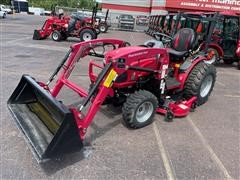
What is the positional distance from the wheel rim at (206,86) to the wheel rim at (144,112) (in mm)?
1762

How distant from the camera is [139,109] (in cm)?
404

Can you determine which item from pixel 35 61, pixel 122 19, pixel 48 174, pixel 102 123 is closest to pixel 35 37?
pixel 35 61

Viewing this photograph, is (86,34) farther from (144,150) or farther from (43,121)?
(144,150)

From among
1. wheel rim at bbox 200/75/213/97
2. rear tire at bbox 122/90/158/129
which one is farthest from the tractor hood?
wheel rim at bbox 200/75/213/97

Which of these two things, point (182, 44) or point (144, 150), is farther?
point (182, 44)

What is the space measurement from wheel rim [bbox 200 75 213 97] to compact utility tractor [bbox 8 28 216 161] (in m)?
0.01

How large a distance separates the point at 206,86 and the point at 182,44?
1177 millimetres

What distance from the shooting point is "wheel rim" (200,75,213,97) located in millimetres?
5322

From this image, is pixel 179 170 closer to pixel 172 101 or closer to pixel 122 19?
pixel 172 101

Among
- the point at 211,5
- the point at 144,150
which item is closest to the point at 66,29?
the point at 144,150

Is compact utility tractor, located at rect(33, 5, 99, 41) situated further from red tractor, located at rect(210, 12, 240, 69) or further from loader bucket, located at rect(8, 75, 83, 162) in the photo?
loader bucket, located at rect(8, 75, 83, 162)

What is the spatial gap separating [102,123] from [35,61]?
5487mm

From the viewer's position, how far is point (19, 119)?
3510 millimetres

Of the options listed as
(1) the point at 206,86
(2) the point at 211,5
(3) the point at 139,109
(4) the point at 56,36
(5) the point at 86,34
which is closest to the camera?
(3) the point at 139,109
